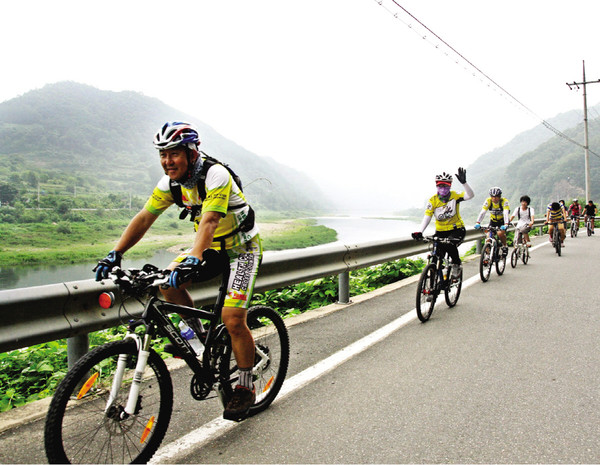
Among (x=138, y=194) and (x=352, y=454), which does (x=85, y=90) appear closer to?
(x=138, y=194)

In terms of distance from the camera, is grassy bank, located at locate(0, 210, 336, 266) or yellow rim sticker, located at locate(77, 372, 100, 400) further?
grassy bank, located at locate(0, 210, 336, 266)

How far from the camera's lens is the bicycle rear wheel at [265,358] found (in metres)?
3.13

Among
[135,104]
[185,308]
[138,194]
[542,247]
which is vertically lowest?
[542,247]

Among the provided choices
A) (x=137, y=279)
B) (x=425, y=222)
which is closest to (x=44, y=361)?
(x=137, y=279)

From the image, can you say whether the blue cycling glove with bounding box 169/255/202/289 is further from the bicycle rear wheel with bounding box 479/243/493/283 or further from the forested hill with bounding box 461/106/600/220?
the forested hill with bounding box 461/106/600/220

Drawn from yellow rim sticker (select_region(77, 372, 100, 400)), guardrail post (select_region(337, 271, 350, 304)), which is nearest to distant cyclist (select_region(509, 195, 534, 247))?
guardrail post (select_region(337, 271, 350, 304))

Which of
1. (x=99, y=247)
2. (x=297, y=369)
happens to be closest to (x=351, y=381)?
(x=297, y=369)

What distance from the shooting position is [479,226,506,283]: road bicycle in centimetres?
922

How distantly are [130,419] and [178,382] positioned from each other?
4.70ft

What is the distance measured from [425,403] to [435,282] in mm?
3290

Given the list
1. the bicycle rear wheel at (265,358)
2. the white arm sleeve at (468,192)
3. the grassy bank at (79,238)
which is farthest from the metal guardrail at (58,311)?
the white arm sleeve at (468,192)

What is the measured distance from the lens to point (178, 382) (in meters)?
3.74

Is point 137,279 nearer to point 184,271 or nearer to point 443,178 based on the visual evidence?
point 184,271

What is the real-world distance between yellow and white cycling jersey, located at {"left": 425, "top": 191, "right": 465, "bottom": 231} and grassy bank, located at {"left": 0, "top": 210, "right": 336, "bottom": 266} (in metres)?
2.80
